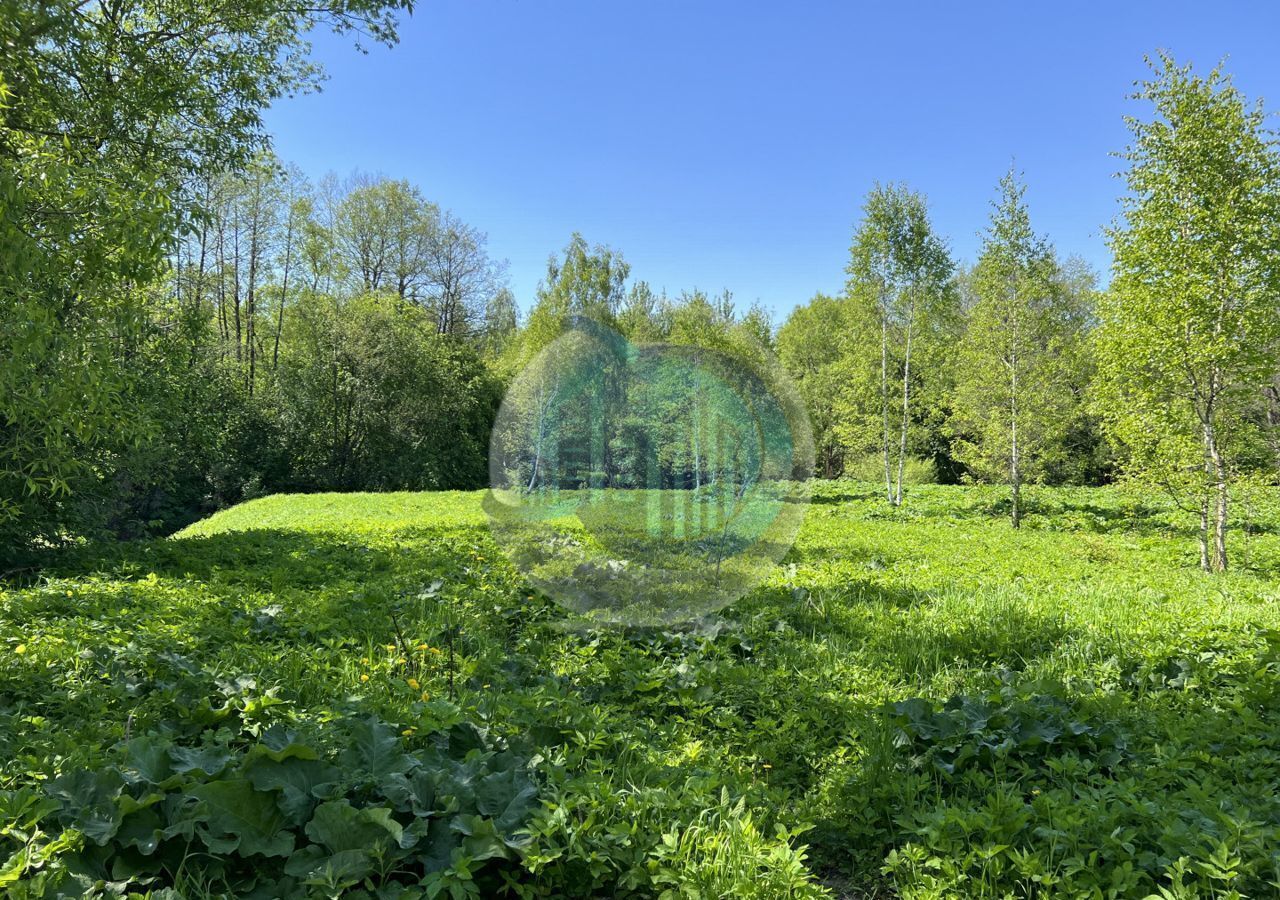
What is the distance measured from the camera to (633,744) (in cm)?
357

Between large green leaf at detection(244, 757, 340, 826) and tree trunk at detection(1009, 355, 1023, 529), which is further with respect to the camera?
tree trunk at detection(1009, 355, 1023, 529)

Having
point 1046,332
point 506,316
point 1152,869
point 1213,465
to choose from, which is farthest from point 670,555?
point 506,316

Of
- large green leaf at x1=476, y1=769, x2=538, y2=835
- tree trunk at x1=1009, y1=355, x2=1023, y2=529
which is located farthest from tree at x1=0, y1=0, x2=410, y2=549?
tree trunk at x1=1009, y1=355, x2=1023, y2=529

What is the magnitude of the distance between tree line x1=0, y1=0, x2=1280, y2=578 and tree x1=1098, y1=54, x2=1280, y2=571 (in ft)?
0.13

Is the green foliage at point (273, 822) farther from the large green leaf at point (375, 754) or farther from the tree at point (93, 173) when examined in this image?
the tree at point (93, 173)

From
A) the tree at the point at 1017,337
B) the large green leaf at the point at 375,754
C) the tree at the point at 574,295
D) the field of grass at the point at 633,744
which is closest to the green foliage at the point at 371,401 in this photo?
the tree at the point at 574,295

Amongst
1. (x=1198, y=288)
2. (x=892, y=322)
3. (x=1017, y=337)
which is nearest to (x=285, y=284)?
(x=892, y=322)

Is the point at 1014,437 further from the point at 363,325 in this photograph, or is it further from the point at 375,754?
the point at 363,325

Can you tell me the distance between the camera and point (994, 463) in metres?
19.5

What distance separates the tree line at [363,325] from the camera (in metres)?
5.22

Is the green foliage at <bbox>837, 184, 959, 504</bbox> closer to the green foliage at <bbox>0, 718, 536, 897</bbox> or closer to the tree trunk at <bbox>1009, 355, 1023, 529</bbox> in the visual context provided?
the tree trunk at <bbox>1009, 355, 1023, 529</bbox>

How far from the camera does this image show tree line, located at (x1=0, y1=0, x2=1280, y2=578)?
205 inches

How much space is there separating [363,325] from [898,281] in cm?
2406

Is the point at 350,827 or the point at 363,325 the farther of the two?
the point at 363,325
